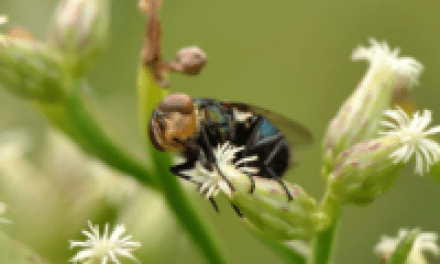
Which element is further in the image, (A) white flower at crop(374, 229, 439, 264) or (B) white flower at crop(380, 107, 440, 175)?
(A) white flower at crop(374, 229, 439, 264)

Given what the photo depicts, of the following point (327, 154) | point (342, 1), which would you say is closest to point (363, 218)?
point (342, 1)

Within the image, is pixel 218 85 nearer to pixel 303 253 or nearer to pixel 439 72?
pixel 439 72

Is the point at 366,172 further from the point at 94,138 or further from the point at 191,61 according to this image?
the point at 94,138

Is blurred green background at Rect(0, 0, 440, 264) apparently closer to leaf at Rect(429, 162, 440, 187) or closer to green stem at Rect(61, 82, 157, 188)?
green stem at Rect(61, 82, 157, 188)

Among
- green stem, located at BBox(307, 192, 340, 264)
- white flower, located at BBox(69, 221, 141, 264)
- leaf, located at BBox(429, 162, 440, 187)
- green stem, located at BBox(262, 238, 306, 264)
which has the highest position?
leaf, located at BBox(429, 162, 440, 187)

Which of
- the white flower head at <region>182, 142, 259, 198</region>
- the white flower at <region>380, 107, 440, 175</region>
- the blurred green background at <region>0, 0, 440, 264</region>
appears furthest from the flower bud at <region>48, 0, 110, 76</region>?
the blurred green background at <region>0, 0, 440, 264</region>

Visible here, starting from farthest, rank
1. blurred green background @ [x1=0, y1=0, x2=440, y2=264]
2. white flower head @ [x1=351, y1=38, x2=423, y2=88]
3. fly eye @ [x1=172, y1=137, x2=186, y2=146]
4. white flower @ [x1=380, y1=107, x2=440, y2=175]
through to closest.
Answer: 1. blurred green background @ [x1=0, y1=0, x2=440, y2=264]
2. white flower head @ [x1=351, y1=38, x2=423, y2=88]
3. fly eye @ [x1=172, y1=137, x2=186, y2=146]
4. white flower @ [x1=380, y1=107, x2=440, y2=175]

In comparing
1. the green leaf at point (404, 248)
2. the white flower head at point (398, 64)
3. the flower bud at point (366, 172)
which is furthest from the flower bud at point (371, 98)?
the green leaf at point (404, 248)
